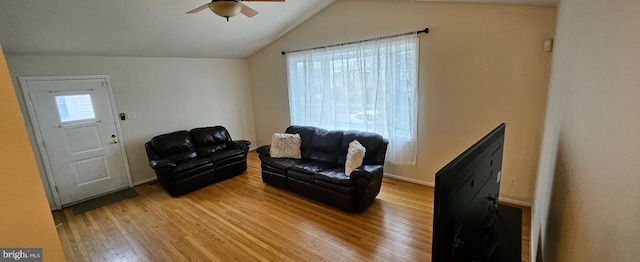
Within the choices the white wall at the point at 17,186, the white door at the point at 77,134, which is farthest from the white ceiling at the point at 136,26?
the white wall at the point at 17,186

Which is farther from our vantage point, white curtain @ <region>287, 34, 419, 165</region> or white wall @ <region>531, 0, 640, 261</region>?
white curtain @ <region>287, 34, 419, 165</region>

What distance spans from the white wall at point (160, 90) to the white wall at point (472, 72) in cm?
272

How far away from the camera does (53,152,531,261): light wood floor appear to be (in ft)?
8.09

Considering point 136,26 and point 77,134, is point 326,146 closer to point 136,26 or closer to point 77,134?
point 136,26

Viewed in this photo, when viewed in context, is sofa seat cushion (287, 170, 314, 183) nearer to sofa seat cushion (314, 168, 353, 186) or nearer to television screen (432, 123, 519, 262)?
sofa seat cushion (314, 168, 353, 186)

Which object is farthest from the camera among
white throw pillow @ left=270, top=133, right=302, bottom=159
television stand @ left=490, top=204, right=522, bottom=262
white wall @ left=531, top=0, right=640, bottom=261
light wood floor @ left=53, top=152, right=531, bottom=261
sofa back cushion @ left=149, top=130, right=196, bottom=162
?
sofa back cushion @ left=149, top=130, right=196, bottom=162

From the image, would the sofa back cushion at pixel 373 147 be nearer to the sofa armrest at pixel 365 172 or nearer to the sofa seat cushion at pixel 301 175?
the sofa armrest at pixel 365 172

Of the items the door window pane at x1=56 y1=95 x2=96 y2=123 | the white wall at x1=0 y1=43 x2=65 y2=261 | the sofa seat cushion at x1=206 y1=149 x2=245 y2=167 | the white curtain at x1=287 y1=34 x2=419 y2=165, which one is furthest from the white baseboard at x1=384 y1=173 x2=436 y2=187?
the door window pane at x1=56 y1=95 x2=96 y2=123

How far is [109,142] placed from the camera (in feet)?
13.3

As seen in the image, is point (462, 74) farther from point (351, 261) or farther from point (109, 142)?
point (109, 142)

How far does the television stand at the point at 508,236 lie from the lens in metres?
1.39

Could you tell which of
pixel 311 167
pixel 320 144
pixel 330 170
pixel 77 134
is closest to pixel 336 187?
Answer: pixel 330 170

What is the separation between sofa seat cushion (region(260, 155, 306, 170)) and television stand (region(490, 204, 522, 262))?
255 cm

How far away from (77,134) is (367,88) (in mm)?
4363
